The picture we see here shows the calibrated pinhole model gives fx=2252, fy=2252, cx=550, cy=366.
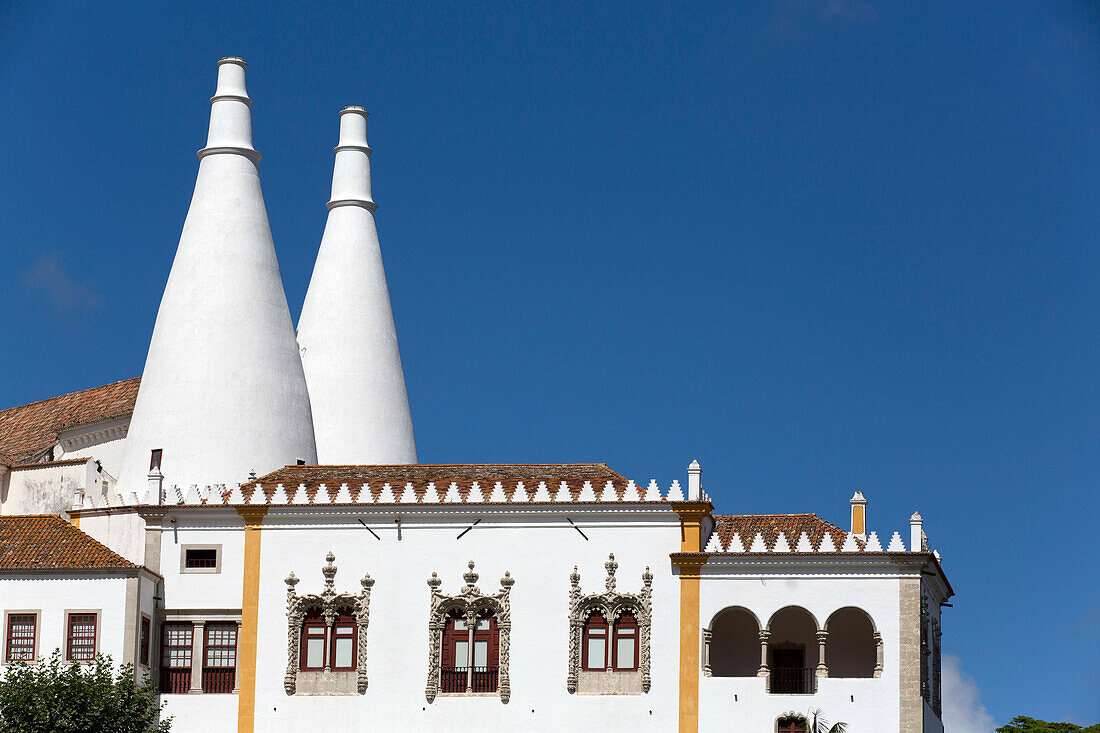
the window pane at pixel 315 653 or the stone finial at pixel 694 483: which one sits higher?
the stone finial at pixel 694 483

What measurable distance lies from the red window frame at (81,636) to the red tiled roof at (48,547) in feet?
4.47

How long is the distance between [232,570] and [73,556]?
4.37m

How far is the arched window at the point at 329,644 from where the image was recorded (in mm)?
61500

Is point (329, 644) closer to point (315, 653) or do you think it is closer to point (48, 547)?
point (315, 653)

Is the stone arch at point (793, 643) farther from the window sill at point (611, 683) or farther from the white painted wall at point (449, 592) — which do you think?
the window sill at point (611, 683)

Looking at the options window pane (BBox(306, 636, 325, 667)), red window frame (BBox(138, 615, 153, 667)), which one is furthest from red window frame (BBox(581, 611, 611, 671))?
red window frame (BBox(138, 615, 153, 667))

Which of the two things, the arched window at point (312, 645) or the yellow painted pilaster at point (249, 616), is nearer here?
the yellow painted pilaster at point (249, 616)

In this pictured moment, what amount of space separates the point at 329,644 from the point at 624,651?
26.6 ft

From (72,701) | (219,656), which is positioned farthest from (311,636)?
(72,701)

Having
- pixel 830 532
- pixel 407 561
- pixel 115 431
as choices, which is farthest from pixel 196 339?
pixel 830 532

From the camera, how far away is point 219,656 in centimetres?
6203

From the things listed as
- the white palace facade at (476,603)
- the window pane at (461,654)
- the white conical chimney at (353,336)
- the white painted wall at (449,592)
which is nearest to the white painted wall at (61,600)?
the white palace facade at (476,603)

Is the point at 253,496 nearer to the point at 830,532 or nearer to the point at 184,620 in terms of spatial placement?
the point at 184,620

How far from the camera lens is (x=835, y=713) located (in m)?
59.2
